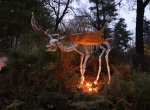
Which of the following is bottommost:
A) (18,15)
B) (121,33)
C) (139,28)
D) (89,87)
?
(89,87)

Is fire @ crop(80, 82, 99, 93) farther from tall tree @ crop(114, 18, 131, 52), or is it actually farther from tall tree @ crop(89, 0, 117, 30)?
tall tree @ crop(114, 18, 131, 52)

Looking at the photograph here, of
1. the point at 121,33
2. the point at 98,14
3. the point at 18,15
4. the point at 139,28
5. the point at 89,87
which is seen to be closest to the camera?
the point at 89,87

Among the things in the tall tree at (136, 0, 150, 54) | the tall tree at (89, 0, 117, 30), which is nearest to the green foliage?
the tall tree at (136, 0, 150, 54)

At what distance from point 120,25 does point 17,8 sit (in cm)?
3874

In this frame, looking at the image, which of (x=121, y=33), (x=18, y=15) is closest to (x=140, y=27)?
(x=18, y=15)

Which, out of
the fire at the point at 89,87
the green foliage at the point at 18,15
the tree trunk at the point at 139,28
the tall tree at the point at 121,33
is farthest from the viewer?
the tall tree at the point at 121,33

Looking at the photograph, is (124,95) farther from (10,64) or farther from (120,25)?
(120,25)

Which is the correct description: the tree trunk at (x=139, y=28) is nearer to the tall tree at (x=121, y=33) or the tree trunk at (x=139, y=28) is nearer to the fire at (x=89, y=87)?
the fire at (x=89, y=87)

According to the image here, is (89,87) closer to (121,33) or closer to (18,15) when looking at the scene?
(18,15)

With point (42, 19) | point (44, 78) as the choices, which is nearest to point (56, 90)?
point (44, 78)

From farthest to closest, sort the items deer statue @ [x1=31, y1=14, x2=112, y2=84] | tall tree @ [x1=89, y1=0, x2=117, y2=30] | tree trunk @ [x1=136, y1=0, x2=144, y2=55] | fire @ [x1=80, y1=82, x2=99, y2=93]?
tall tree @ [x1=89, y1=0, x2=117, y2=30] → tree trunk @ [x1=136, y1=0, x2=144, y2=55] → fire @ [x1=80, y1=82, x2=99, y2=93] → deer statue @ [x1=31, y1=14, x2=112, y2=84]

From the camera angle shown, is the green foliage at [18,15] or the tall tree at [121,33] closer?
the green foliage at [18,15]

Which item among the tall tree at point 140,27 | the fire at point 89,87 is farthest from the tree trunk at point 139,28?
the fire at point 89,87

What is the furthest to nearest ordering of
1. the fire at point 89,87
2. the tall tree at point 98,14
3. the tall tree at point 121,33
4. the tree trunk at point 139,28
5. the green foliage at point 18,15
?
the tall tree at point 121,33
the tall tree at point 98,14
the green foliage at point 18,15
the tree trunk at point 139,28
the fire at point 89,87
